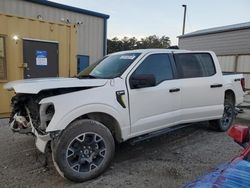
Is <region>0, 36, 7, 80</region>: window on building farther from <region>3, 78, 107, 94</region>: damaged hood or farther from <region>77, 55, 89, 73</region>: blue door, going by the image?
<region>77, 55, 89, 73</region>: blue door

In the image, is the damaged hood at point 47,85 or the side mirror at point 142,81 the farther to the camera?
the side mirror at point 142,81

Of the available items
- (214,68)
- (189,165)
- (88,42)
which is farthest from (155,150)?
(88,42)

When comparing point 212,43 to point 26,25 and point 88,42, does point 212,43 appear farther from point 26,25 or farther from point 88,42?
point 26,25

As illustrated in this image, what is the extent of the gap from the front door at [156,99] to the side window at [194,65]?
0.30 m

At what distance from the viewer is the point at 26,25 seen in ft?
27.8

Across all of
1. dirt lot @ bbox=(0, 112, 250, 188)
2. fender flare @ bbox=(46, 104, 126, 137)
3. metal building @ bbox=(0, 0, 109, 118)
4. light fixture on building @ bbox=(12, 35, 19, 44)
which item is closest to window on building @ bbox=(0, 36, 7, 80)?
metal building @ bbox=(0, 0, 109, 118)

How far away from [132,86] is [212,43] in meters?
17.6

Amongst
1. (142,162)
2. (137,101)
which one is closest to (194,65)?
(137,101)

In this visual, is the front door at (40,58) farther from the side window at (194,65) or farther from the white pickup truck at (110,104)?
the side window at (194,65)

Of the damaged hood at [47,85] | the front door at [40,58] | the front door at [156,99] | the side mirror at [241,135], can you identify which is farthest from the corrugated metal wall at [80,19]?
the side mirror at [241,135]

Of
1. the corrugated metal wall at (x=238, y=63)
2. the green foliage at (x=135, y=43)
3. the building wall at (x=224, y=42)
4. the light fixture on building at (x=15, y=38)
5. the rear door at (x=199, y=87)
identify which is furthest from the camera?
the green foliage at (x=135, y=43)

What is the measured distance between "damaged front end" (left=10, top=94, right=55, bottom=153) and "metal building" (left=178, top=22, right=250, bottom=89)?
16098 millimetres

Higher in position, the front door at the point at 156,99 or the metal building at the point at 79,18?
the metal building at the point at 79,18

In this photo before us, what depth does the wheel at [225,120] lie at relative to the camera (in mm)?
6699
